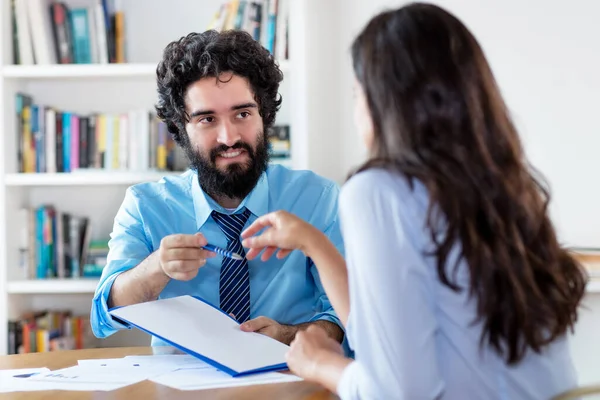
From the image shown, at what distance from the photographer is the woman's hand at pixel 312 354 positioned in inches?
40.8

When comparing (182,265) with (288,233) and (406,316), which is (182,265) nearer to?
(288,233)

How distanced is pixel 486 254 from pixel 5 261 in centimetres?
243

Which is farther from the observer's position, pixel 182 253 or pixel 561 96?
pixel 561 96

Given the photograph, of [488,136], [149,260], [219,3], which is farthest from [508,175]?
[219,3]

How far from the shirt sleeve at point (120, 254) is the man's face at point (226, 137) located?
0.64 feet

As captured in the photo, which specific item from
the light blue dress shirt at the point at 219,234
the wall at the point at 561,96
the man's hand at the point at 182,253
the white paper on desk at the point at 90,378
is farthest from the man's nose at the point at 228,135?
the wall at the point at 561,96

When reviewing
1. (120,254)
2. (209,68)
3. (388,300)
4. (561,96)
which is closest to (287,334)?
(120,254)

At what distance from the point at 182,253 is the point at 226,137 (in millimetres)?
521

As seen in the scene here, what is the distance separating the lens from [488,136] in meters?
0.94

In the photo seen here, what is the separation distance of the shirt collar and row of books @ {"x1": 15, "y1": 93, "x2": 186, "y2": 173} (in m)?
1.10

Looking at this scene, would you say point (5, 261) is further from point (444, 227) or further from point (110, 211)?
point (444, 227)

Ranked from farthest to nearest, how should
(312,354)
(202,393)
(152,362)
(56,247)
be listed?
(56,247), (152,362), (202,393), (312,354)

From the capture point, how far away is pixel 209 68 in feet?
6.37

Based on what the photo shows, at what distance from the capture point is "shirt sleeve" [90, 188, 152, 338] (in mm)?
1713
